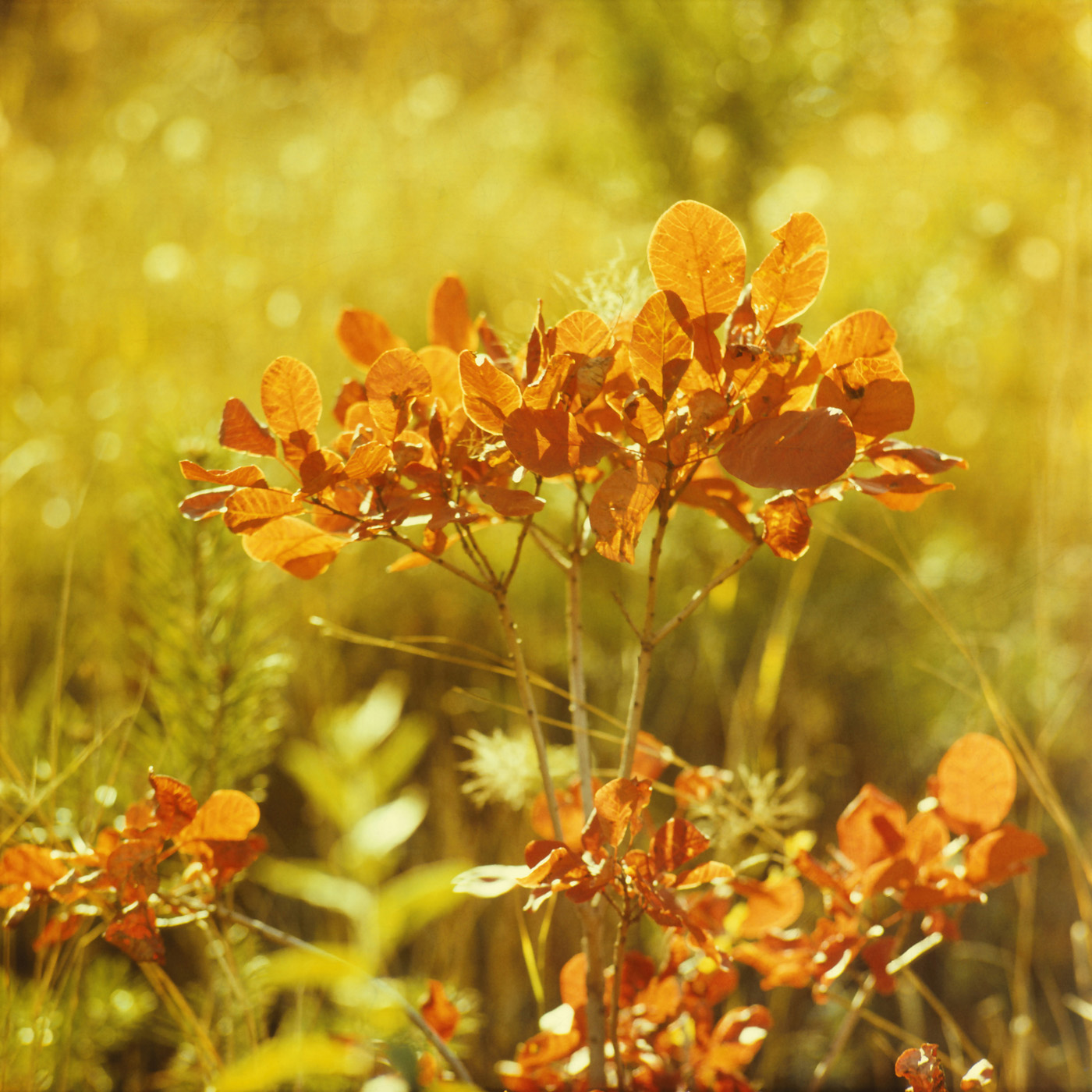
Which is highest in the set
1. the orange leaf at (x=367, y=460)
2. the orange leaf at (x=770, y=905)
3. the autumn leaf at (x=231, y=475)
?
the orange leaf at (x=367, y=460)

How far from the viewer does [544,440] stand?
1.29 feet

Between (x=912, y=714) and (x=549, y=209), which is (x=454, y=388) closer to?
(x=912, y=714)

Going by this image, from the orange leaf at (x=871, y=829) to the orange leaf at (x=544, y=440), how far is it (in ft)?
0.86

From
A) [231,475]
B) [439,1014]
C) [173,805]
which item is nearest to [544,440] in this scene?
[231,475]

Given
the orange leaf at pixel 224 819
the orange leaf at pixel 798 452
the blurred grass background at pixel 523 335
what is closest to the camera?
the orange leaf at pixel 798 452

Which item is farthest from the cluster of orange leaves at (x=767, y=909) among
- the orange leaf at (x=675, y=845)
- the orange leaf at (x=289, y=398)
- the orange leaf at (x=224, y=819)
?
the orange leaf at (x=289, y=398)

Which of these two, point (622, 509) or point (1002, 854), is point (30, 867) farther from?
point (1002, 854)

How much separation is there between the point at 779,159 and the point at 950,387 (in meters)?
0.68

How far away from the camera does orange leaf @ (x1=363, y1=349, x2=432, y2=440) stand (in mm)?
407

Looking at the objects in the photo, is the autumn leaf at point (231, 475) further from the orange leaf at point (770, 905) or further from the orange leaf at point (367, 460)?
the orange leaf at point (770, 905)

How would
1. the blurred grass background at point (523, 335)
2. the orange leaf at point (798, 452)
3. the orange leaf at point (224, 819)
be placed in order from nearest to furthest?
1. the orange leaf at point (798, 452)
2. the orange leaf at point (224, 819)
3. the blurred grass background at point (523, 335)

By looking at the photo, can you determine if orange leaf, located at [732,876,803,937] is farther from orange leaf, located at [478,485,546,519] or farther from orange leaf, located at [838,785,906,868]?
orange leaf, located at [478,485,546,519]

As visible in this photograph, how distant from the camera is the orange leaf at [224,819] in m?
0.46

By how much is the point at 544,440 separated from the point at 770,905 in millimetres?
325
